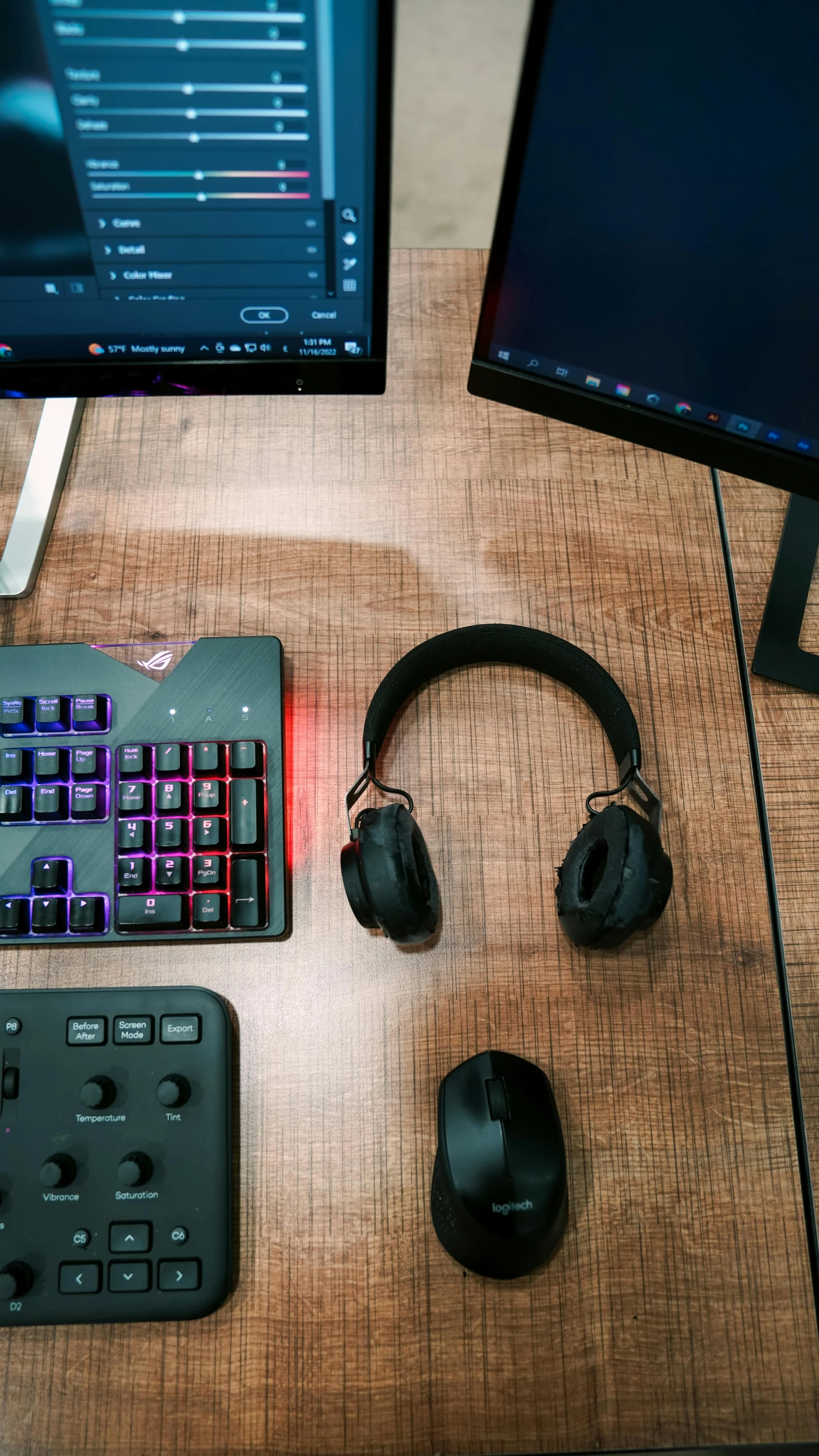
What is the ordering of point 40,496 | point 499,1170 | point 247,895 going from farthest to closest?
1. point 40,496
2. point 247,895
3. point 499,1170

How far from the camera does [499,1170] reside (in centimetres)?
49

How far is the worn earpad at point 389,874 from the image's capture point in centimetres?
55

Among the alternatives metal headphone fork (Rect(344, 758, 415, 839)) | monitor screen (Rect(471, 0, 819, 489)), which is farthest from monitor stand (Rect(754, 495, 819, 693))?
metal headphone fork (Rect(344, 758, 415, 839))

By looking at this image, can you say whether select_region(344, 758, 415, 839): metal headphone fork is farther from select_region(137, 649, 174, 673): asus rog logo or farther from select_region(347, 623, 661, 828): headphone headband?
A: select_region(137, 649, 174, 673): asus rog logo

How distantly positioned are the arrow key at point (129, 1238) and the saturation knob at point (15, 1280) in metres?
0.05

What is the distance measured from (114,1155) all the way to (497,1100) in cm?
23

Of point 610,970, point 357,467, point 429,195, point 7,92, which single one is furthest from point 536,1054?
point 429,195

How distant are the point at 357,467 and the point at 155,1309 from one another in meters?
0.59

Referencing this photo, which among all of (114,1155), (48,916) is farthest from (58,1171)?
(48,916)

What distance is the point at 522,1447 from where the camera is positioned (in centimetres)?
51

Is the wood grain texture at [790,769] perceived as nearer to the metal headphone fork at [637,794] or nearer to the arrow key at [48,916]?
the metal headphone fork at [637,794]

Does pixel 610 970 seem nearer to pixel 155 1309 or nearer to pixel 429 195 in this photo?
pixel 155 1309

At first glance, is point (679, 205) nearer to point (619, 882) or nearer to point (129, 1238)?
point (619, 882)

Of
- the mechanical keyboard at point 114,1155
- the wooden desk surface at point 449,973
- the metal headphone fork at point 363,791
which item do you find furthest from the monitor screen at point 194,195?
the mechanical keyboard at point 114,1155
